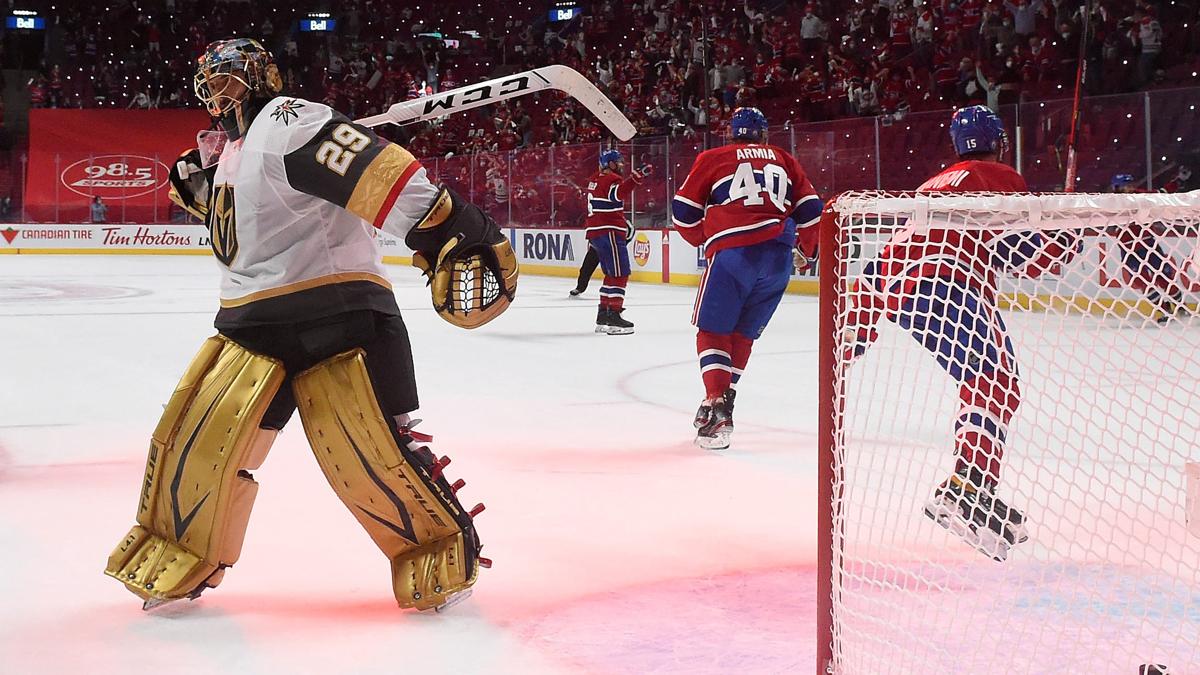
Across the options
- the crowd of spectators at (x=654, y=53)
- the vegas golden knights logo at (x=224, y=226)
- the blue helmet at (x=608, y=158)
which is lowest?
the vegas golden knights logo at (x=224, y=226)

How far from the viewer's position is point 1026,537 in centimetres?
285

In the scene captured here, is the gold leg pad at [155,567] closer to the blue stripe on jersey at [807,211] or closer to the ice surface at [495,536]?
the ice surface at [495,536]

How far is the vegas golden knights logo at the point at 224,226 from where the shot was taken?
2.46 m

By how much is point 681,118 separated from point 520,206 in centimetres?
258

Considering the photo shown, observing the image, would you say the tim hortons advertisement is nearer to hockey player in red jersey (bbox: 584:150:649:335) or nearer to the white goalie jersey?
hockey player in red jersey (bbox: 584:150:649:335)

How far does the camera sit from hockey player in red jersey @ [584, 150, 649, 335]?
28.1ft

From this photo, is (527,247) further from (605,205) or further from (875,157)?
(605,205)

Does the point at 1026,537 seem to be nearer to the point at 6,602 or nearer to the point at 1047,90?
the point at 6,602

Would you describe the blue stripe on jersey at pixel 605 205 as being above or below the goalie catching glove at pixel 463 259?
above

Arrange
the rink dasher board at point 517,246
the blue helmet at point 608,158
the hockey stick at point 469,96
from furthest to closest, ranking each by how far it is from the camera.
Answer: the rink dasher board at point 517,246
the blue helmet at point 608,158
the hockey stick at point 469,96

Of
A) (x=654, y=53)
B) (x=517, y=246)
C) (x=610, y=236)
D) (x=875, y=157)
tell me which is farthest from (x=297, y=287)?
(x=654, y=53)

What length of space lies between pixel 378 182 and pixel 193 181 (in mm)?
622

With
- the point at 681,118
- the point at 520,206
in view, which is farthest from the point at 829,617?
the point at 681,118

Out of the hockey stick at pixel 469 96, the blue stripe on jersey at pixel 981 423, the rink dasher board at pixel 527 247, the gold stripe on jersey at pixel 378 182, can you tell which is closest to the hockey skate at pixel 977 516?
the blue stripe on jersey at pixel 981 423
